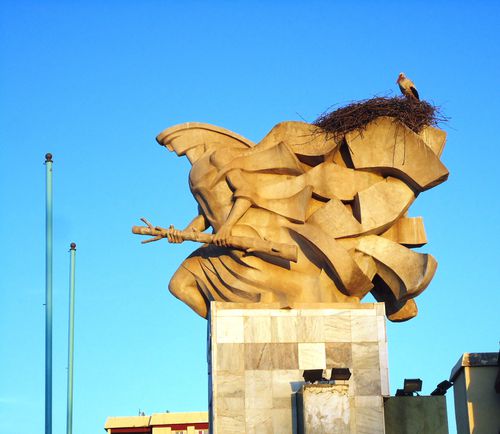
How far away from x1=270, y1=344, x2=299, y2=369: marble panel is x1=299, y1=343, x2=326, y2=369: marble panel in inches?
3.8

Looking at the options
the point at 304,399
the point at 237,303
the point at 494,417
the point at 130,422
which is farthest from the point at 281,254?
the point at 130,422

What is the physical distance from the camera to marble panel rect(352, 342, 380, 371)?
20891 mm

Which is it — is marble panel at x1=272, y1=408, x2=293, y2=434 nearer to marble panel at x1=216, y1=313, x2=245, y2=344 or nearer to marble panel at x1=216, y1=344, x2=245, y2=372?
marble panel at x1=216, y1=344, x2=245, y2=372

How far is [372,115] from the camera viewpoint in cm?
2245

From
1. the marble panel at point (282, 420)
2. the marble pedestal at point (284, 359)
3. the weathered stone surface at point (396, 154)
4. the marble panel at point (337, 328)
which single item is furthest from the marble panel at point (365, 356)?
the weathered stone surface at point (396, 154)

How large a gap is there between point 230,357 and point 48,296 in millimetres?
3400

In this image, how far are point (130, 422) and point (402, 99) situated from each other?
18013 millimetres

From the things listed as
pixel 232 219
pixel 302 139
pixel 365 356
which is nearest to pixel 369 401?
pixel 365 356

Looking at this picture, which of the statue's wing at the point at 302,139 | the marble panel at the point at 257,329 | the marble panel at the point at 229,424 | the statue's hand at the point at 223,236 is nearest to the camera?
the marble panel at the point at 229,424

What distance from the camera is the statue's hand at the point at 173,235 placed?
71.1ft

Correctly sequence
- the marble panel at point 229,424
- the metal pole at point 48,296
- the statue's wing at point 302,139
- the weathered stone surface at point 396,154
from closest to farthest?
1. the marble panel at point 229,424
2. the metal pole at point 48,296
3. the weathered stone surface at point 396,154
4. the statue's wing at point 302,139

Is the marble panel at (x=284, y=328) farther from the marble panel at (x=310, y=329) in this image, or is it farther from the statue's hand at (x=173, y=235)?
the statue's hand at (x=173, y=235)

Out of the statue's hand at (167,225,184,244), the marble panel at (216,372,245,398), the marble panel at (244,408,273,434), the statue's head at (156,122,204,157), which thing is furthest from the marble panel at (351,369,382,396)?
the statue's head at (156,122,204,157)

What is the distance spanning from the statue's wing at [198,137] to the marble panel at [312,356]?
435 centimetres
